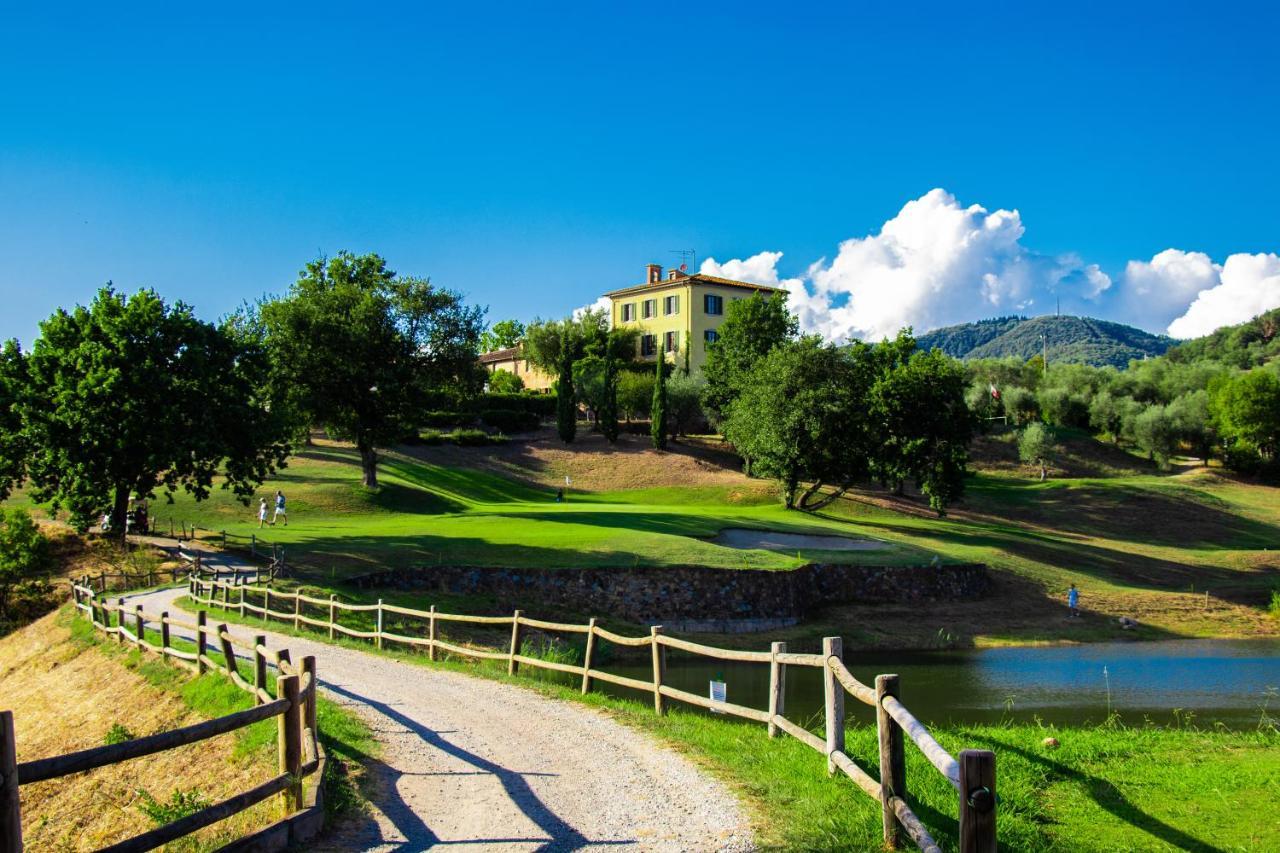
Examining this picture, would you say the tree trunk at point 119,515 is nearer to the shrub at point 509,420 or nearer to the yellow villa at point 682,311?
the shrub at point 509,420

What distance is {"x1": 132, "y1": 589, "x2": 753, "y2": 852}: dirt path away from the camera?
8562mm

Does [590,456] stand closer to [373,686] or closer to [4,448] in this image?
[4,448]

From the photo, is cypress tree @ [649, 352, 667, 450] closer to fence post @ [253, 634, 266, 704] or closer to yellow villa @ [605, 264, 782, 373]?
yellow villa @ [605, 264, 782, 373]

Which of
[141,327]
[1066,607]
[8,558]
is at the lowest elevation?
[1066,607]

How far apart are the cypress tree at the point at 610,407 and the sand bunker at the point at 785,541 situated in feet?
105

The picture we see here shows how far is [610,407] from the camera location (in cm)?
7731

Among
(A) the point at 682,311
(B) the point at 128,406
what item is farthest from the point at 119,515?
(A) the point at 682,311

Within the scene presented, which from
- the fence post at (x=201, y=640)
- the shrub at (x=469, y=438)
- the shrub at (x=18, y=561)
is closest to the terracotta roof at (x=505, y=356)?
the shrub at (x=469, y=438)

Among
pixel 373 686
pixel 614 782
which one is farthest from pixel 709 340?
pixel 614 782

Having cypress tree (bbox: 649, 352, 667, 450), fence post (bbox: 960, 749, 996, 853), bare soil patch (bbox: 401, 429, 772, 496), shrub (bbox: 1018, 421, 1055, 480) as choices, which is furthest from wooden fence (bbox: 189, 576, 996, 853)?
shrub (bbox: 1018, 421, 1055, 480)

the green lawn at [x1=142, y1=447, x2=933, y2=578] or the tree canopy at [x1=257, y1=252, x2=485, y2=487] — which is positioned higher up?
the tree canopy at [x1=257, y1=252, x2=485, y2=487]

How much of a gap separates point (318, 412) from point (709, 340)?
163 ft

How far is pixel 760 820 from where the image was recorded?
864 centimetres

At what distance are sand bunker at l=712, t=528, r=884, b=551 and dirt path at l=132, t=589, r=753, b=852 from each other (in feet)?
A: 93.3
